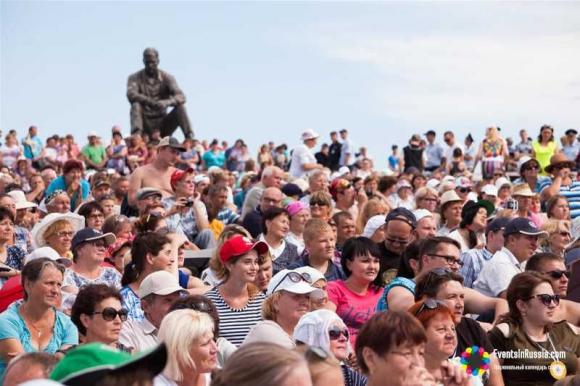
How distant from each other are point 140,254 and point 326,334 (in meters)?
2.80

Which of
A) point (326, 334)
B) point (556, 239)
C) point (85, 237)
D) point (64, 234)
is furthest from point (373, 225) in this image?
point (326, 334)

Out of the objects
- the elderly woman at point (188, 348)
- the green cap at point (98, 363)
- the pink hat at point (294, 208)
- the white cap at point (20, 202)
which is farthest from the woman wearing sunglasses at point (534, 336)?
the white cap at point (20, 202)

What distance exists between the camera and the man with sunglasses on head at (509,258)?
9.15 metres

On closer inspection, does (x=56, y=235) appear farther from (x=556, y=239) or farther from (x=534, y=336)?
(x=556, y=239)

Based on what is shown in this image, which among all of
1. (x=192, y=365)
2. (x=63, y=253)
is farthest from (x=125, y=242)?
(x=192, y=365)

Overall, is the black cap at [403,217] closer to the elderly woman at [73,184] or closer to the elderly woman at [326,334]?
the elderly woman at [326,334]

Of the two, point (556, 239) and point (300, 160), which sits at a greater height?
point (556, 239)

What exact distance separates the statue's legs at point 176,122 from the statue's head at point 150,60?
1178 mm

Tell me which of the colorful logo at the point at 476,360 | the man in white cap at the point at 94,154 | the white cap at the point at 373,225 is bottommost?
the man in white cap at the point at 94,154

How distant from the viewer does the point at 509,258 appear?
9.57 m

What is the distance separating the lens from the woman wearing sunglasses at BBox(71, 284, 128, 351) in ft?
21.9

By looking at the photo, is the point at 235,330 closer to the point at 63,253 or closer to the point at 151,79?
the point at 63,253

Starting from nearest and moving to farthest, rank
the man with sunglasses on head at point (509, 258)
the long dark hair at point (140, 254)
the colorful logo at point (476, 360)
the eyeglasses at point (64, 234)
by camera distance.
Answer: the colorful logo at point (476, 360) < the long dark hair at point (140, 254) < the man with sunglasses on head at point (509, 258) < the eyeglasses at point (64, 234)

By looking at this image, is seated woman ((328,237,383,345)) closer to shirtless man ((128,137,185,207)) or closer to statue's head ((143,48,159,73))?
shirtless man ((128,137,185,207))
